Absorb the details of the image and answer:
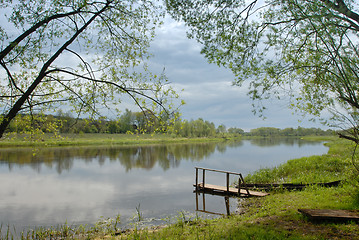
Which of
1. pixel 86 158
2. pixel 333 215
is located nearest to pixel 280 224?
pixel 333 215

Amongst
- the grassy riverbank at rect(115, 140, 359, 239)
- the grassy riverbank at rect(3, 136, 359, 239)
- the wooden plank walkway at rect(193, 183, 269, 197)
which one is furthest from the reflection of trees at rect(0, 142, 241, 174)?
the grassy riverbank at rect(115, 140, 359, 239)

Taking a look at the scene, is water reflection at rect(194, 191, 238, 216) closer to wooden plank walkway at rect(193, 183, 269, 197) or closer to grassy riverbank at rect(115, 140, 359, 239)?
wooden plank walkway at rect(193, 183, 269, 197)

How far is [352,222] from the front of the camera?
6.35 meters

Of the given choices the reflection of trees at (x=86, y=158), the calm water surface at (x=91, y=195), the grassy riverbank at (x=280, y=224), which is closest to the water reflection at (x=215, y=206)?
the calm water surface at (x=91, y=195)

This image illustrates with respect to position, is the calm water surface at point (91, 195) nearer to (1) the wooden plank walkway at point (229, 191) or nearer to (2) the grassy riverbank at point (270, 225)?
(1) the wooden plank walkway at point (229, 191)

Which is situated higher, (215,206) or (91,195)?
(215,206)

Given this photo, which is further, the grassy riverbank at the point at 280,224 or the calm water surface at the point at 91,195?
the calm water surface at the point at 91,195

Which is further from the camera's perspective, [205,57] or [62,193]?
[62,193]

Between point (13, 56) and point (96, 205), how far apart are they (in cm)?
970

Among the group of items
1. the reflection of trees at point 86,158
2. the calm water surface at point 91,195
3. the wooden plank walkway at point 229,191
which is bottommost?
the calm water surface at point 91,195

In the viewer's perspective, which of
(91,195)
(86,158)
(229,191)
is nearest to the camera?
(229,191)

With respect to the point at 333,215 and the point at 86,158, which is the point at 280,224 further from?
the point at 86,158

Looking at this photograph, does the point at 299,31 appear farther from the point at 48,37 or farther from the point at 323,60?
the point at 48,37

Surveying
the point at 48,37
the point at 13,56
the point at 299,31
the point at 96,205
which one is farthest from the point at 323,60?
the point at 96,205
